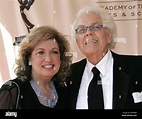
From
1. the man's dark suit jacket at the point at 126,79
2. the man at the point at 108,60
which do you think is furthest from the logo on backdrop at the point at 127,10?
the man's dark suit jacket at the point at 126,79

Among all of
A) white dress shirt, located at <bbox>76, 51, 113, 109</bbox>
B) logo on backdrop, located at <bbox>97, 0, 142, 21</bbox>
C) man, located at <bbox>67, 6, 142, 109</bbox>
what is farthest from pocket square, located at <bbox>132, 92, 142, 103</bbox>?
logo on backdrop, located at <bbox>97, 0, 142, 21</bbox>

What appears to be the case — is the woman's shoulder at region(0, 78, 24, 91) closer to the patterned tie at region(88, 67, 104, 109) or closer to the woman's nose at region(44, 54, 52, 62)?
the woman's nose at region(44, 54, 52, 62)

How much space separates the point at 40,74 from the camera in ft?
5.80

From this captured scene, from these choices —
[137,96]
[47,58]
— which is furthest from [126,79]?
[47,58]

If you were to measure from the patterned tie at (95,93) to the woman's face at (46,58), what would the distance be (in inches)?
8.2

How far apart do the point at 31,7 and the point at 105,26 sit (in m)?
0.42

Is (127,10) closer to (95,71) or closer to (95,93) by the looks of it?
(95,71)

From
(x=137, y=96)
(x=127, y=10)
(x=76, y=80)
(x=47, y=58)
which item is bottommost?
(x=137, y=96)

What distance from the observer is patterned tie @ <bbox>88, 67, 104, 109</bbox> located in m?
1.74

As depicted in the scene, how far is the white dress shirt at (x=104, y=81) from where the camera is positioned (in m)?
1.74

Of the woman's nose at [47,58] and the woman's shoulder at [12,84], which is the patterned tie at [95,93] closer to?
the woman's nose at [47,58]

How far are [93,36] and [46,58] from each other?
28cm

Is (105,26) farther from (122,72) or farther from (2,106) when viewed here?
(2,106)

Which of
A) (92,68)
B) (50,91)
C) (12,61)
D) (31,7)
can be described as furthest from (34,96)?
(31,7)
